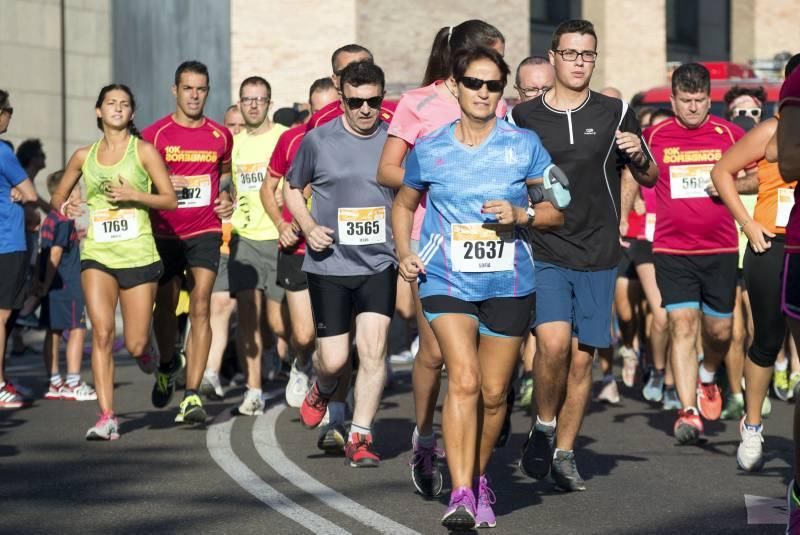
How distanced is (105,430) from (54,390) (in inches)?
119

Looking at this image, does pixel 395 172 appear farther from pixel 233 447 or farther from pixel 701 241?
pixel 701 241

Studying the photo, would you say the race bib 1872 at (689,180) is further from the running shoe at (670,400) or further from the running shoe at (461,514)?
the running shoe at (461,514)

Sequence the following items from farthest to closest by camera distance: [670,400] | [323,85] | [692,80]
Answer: [670,400] → [323,85] → [692,80]

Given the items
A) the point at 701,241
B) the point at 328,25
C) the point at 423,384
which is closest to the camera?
the point at 423,384

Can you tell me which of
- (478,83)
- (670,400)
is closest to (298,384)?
(670,400)

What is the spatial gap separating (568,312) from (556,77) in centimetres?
117

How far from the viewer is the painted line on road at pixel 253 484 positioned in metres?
7.33

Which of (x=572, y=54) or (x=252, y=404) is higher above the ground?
(x=572, y=54)

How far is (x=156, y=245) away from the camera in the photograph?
11.3 metres

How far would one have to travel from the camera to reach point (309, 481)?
28.2 ft

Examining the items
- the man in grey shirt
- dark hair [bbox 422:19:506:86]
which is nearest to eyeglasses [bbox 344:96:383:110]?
the man in grey shirt

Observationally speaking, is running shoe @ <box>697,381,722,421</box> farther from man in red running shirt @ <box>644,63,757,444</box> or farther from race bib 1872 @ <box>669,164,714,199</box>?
race bib 1872 @ <box>669,164,714,199</box>

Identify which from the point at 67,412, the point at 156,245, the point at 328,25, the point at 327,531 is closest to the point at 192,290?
the point at 156,245

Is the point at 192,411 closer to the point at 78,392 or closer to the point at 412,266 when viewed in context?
the point at 78,392
